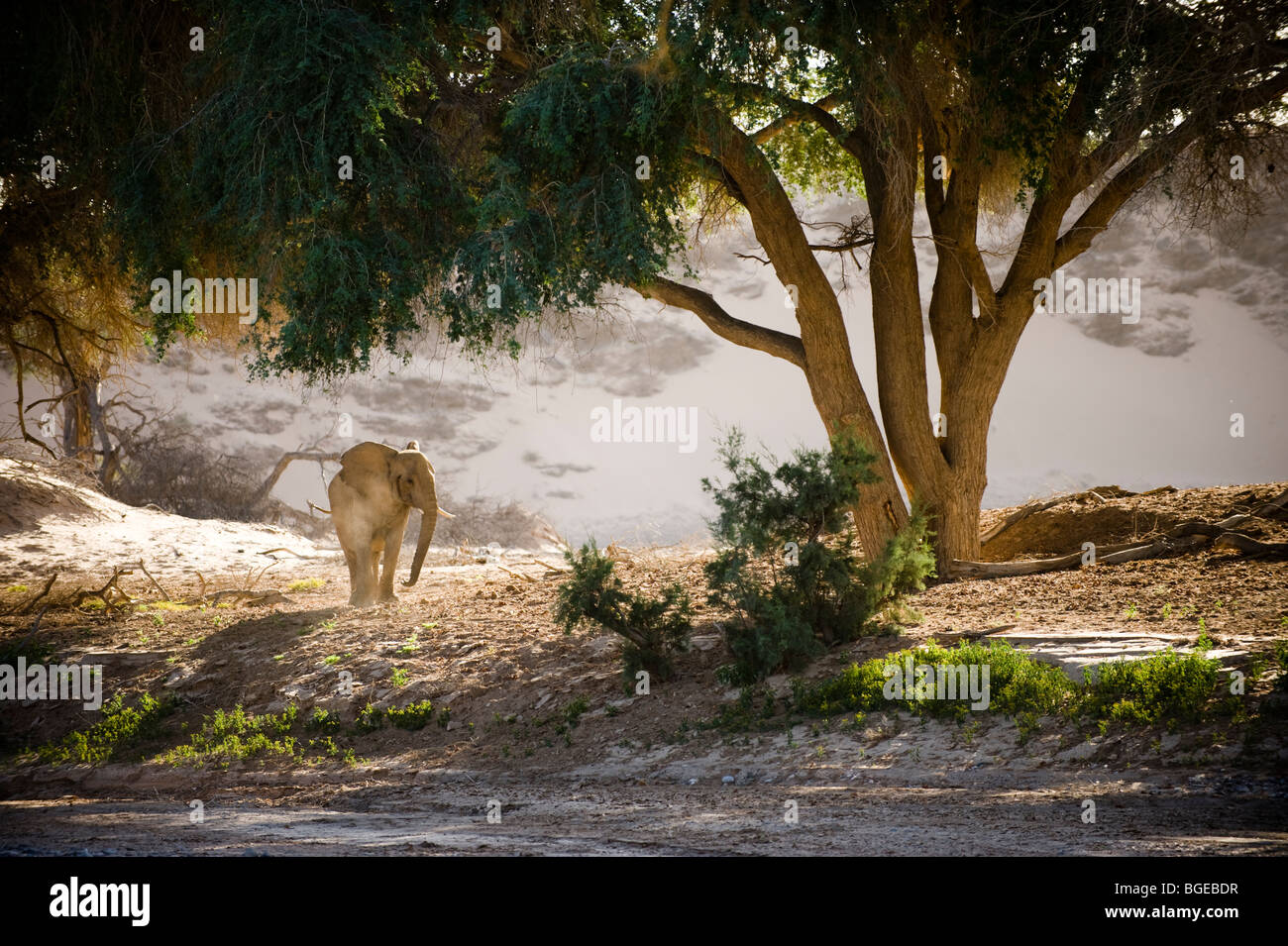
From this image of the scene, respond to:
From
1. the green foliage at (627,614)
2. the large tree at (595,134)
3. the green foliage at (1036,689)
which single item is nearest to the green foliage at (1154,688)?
the green foliage at (1036,689)

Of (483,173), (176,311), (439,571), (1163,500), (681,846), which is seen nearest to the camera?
(681,846)

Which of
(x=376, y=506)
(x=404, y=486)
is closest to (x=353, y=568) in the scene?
(x=376, y=506)

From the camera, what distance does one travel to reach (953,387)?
10.1 meters

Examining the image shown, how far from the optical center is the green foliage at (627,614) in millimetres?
7219

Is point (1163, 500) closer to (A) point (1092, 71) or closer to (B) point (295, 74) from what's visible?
(A) point (1092, 71)

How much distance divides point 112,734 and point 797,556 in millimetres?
5587

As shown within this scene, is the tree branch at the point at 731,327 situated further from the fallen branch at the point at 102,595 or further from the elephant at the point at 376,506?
the fallen branch at the point at 102,595

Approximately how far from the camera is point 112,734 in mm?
7781

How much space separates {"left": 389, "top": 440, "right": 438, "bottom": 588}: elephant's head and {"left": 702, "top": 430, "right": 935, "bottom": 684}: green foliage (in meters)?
4.35

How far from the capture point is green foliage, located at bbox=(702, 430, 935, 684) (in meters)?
7.06

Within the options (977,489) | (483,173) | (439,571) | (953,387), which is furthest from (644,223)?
(439,571)

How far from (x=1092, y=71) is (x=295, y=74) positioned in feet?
21.8

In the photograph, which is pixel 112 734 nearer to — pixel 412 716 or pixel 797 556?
pixel 412 716

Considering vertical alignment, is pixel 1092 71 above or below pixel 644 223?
above
